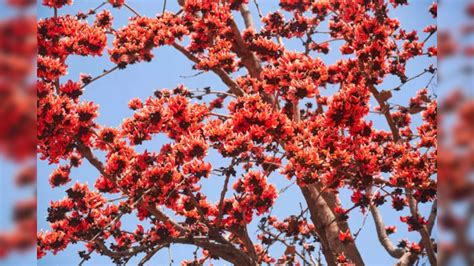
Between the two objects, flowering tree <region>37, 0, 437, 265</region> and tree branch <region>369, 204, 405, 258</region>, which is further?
tree branch <region>369, 204, 405, 258</region>

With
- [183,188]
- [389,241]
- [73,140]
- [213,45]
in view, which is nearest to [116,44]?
[213,45]

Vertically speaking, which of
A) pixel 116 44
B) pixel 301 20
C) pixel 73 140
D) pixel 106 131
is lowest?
pixel 73 140

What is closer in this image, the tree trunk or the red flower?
the tree trunk

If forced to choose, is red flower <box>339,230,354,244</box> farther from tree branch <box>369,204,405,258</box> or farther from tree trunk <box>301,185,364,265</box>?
tree branch <box>369,204,405,258</box>

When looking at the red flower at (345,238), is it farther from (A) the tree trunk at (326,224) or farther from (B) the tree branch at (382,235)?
(B) the tree branch at (382,235)

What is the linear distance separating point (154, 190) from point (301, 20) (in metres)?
2.95

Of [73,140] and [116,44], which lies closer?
[73,140]

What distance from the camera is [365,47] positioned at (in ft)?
13.0

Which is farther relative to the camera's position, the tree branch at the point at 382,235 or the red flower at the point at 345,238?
the tree branch at the point at 382,235

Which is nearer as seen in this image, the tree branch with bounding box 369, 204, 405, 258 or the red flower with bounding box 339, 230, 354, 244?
the red flower with bounding box 339, 230, 354, 244

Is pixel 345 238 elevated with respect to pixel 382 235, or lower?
lower

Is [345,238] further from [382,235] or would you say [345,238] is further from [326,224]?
[382,235]

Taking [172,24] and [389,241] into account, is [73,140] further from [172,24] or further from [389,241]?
[389,241]

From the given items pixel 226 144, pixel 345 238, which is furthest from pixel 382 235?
pixel 226 144
